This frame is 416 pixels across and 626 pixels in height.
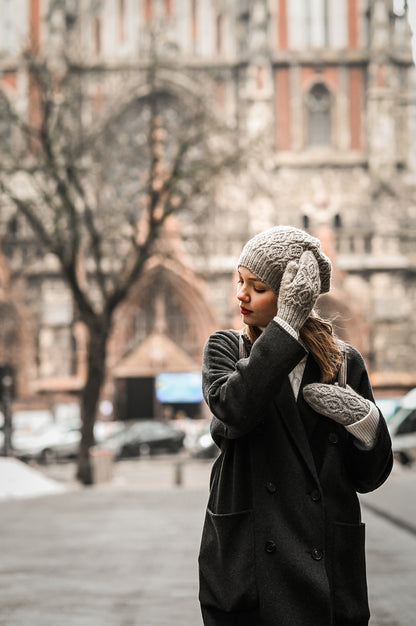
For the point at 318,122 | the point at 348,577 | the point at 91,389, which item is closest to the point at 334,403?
the point at 348,577

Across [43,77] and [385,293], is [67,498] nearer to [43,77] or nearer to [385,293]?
[43,77]

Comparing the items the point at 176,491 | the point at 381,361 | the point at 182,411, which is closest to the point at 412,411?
the point at 176,491

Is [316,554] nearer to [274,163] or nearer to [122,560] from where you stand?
[122,560]

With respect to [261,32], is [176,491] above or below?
below

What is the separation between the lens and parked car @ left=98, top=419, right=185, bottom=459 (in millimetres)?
34438

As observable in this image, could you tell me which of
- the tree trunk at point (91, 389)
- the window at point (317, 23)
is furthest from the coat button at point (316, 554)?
the window at point (317, 23)

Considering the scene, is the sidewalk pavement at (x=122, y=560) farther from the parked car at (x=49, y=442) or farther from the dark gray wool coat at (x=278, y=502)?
the parked car at (x=49, y=442)

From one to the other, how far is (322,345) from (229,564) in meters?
0.65

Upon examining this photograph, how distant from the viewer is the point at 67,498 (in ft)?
57.0

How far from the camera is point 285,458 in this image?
2855 mm

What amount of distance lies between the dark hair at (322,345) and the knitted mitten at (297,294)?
124mm

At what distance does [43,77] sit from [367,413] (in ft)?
A: 64.4

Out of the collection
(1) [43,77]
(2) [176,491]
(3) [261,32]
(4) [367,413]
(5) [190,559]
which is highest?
(3) [261,32]

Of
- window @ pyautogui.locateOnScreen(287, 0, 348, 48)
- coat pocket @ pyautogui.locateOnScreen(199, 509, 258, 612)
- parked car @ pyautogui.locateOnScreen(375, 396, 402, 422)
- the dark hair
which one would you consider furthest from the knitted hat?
window @ pyautogui.locateOnScreen(287, 0, 348, 48)
